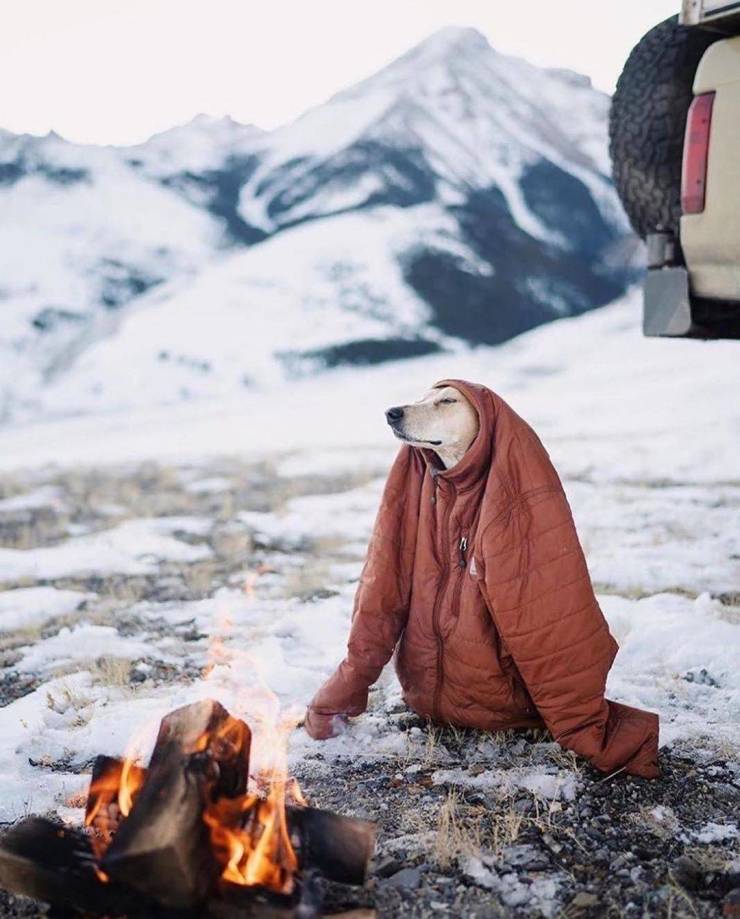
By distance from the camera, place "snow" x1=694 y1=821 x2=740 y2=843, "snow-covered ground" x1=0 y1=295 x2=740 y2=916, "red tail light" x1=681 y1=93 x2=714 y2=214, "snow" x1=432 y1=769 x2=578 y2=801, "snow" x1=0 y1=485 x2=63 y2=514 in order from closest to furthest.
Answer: "snow" x1=694 y1=821 x2=740 y2=843 → "snow" x1=432 y1=769 x2=578 y2=801 → "snow-covered ground" x1=0 y1=295 x2=740 y2=916 → "red tail light" x1=681 y1=93 x2=714 y2=214 → "snow" x1=0 y1=485 x2=63 y2=514

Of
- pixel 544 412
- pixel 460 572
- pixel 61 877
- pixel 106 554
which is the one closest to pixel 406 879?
pixel 61 877

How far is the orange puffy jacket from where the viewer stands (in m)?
3.09

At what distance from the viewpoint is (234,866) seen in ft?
7.20

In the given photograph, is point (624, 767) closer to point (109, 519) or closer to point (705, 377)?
point (109, 519)

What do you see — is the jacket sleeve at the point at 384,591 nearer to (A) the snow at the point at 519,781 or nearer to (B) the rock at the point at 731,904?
(A) the snow at the point at 519,781

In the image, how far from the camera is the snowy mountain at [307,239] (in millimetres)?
Result: 21109

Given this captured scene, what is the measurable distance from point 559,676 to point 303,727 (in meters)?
1.16

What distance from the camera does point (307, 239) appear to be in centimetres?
2628

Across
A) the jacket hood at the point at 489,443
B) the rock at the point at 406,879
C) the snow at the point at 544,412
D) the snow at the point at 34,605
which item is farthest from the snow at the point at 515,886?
the snow at the point at 544,412

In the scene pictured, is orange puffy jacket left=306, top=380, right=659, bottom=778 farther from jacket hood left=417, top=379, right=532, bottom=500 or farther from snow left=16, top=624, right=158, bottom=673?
snow left=16, top=624, right=158, bottom=673

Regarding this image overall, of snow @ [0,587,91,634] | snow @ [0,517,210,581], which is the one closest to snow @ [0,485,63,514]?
snow @ [0,517,210,581]

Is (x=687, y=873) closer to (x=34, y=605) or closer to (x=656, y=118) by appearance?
(x=656, y=118)

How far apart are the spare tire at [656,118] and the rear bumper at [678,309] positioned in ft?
1.59

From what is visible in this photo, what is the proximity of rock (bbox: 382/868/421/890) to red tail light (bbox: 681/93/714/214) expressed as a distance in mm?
3137
